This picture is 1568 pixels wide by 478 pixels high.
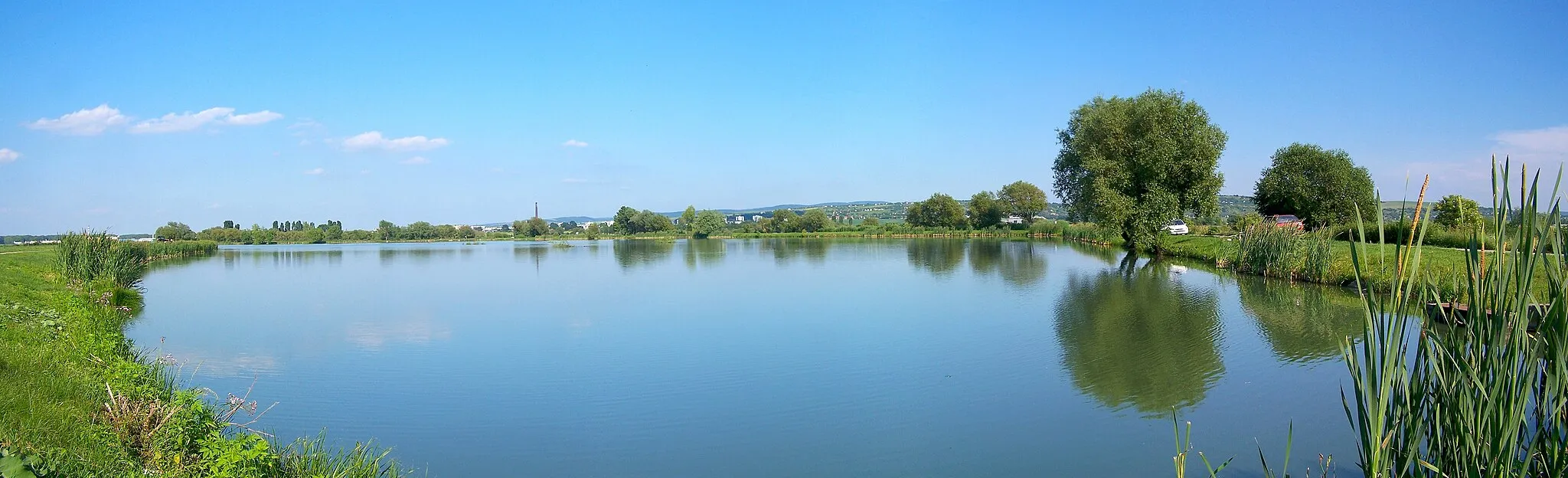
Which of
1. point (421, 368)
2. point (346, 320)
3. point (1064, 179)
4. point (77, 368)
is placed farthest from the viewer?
point (1064, 179)

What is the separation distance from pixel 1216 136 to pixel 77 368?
100ft

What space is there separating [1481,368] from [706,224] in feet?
275

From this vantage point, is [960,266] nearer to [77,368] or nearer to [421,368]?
[421,368]

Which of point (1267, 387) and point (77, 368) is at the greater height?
point (77, 368)

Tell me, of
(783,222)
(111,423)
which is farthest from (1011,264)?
(783,222)

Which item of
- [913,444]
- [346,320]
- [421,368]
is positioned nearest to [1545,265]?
[913,444]

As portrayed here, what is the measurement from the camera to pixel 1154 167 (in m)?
27.2

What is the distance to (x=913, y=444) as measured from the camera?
681 centimetres

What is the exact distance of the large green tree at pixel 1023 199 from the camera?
7981 centimetres

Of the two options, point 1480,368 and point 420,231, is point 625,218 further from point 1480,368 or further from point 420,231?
point 1480,368

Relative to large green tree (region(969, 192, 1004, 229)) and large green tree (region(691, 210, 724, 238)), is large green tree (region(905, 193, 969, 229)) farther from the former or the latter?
large green tree (region(691, 210, 724, 238))

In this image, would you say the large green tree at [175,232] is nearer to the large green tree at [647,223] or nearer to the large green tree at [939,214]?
the large green tree at [647,223]

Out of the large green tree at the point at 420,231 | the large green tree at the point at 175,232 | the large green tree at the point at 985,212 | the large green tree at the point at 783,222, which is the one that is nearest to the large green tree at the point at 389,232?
the large green tree at the point at 420,231

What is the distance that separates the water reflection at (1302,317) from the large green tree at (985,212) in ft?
185
